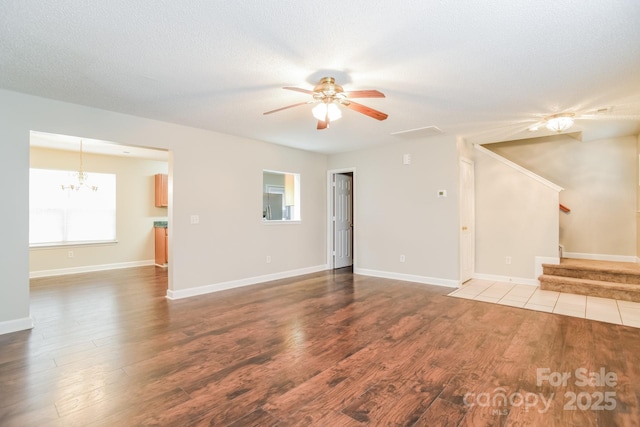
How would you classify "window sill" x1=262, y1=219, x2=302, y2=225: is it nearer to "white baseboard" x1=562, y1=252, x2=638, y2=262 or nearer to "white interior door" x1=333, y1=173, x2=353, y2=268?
"white interior door" x1=333, y1=173, x2=353, y2=268

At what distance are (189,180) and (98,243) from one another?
3652 millimetres

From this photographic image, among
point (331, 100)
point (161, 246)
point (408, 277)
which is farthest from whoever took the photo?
point (161, 246)

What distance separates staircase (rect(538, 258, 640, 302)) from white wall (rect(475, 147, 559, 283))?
0.28 m

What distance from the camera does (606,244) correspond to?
5.55 meters

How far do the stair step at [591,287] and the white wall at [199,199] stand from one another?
13.0ft

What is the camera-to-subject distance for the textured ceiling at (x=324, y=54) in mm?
1911

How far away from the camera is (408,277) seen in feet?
18.1

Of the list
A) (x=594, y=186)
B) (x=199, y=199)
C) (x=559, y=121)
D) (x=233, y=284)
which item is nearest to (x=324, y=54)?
(x=199, y=199)

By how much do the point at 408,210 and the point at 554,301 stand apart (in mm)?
2430

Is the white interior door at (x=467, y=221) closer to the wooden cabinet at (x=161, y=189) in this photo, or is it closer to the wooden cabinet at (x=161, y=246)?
the wooden cabinet at (x=161, y=246)

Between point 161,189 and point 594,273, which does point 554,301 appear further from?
point 161,189

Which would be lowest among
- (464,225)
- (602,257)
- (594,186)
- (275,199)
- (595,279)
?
(595,279)

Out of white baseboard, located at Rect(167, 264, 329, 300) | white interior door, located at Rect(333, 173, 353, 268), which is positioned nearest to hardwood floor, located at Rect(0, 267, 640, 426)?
white baseboard, located at Rect(167, 264, 329, 300)

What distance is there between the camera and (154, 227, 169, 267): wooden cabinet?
7.03 meters
